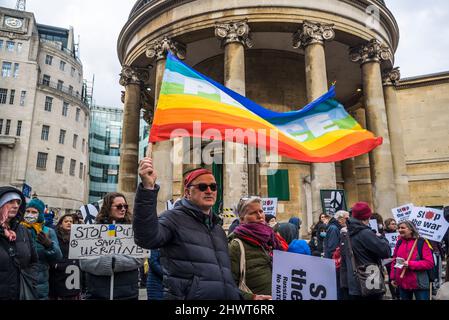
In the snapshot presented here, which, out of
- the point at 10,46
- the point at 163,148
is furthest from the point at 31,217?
the point at 10,46

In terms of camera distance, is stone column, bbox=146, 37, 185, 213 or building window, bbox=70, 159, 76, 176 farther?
building window, bbox=70, 159, 76, 176

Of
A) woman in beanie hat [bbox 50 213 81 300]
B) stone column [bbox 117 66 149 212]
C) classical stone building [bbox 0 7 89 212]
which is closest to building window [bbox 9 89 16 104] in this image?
classical stone building [bbox 0 7 89 212]

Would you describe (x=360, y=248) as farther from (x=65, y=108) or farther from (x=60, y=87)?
(x=60, y=87)

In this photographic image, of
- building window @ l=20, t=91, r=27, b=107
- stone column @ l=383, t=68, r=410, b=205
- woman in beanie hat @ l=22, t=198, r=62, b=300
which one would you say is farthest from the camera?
building window @ l=20, t=91, r=27, b=107

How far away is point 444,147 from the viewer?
22.9 metres

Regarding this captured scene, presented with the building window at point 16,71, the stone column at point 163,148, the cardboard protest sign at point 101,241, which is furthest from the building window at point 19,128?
Result: the cardboard protest sign at point 101,241

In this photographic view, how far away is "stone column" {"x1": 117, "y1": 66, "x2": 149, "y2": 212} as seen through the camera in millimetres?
18516

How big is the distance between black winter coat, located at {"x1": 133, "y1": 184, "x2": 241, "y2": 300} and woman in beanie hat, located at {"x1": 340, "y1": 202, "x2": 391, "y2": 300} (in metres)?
2.60

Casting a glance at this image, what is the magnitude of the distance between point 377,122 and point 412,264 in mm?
11944

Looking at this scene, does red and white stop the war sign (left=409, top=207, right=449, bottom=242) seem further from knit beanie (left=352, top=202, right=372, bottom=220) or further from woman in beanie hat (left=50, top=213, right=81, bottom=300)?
woman in beanie hat (left=50, top=213, right=81, bottom=300)

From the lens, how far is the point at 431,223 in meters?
7.59

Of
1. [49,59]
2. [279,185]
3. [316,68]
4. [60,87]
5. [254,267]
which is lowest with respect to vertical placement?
[254,267]

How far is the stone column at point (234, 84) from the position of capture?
1357 cm
